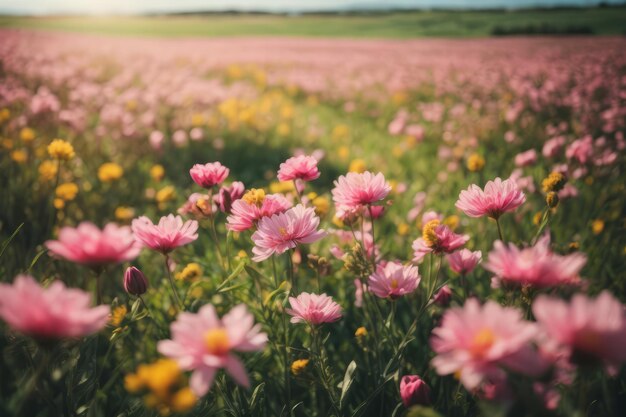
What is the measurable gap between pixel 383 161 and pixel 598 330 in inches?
98.4

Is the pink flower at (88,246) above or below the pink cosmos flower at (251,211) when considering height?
above

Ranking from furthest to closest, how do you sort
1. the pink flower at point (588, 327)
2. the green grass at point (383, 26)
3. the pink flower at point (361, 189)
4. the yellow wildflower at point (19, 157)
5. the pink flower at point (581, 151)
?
the green grass at point (383, 26)
the yellow wildflower at point (19, 157)
the pink flower at point (581, 151)
the pink flower at point (361, 189)
the pink flower at point (588, 327)

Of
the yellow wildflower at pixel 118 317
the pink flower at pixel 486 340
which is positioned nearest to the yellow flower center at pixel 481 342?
the pink flower at pixel 486 340

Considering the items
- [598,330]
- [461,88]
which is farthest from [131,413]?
[461,88]

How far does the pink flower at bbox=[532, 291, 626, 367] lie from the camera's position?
0.39 m

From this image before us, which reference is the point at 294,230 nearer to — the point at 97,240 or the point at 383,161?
the point at 97,240

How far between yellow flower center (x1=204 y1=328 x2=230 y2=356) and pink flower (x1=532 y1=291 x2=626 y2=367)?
14.0 inches

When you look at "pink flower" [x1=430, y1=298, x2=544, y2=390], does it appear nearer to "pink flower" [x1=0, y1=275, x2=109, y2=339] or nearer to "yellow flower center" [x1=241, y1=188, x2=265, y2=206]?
"pink flower" [x1=0, y1=275, x2=109, y2=339]

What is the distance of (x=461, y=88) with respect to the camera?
17.3ft

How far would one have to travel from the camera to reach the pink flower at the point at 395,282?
2.56 feet

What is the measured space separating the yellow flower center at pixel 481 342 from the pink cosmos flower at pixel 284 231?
39 cm

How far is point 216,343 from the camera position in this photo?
0.46 m

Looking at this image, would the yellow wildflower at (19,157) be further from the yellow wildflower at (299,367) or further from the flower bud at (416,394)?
the flower bud at (416,394)

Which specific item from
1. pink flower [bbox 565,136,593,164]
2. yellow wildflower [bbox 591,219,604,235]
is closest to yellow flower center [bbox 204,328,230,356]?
pink flower [bbox 565,136,593,164]
